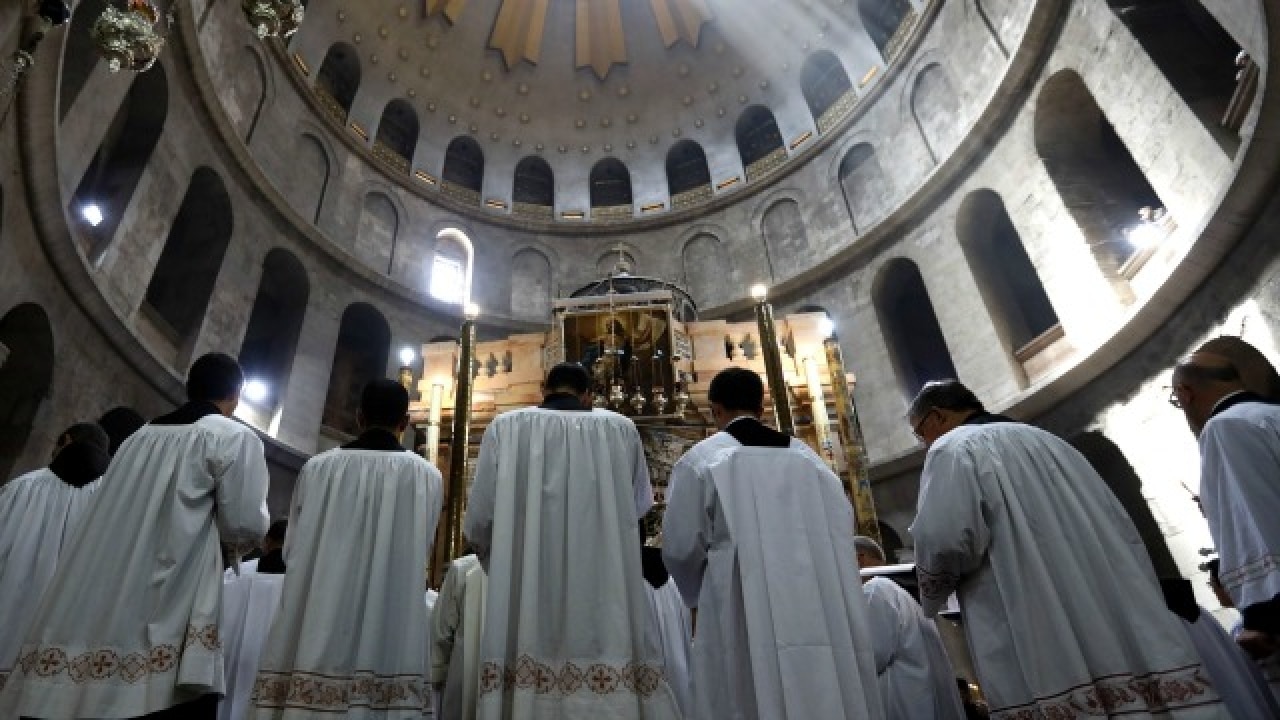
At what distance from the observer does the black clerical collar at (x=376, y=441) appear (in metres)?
3.49

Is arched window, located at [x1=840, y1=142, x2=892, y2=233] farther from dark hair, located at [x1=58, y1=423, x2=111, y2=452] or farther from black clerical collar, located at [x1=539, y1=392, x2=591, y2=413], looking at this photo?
dark hair, located at [x1=58, y1=423, x2=111, y2=452]

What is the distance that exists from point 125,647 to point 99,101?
29.6 ft

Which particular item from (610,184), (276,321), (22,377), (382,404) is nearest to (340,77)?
(276,321)

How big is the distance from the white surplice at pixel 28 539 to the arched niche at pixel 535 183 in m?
17.1

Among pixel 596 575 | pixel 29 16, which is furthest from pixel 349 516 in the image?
pixel 29 16

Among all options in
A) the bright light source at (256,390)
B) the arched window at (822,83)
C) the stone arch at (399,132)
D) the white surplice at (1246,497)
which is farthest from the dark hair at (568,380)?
the stone arch at (399,132)

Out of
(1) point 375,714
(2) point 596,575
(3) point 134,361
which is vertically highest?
(3) point 134,361

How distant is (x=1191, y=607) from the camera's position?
2.89m

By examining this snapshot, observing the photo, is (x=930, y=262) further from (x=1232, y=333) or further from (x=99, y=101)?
(x=99, y=101)

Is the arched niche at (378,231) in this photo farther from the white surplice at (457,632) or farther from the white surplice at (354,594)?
the white surplice at (354,594)

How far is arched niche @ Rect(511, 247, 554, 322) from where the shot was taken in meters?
18.3

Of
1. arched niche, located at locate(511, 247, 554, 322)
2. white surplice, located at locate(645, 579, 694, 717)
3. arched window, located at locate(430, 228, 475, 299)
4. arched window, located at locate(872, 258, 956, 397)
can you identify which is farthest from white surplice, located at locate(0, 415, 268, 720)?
arched niche, located at locate(511, 247, 554, 322)

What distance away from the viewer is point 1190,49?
371 inches

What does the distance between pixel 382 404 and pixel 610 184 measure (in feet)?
60.1
